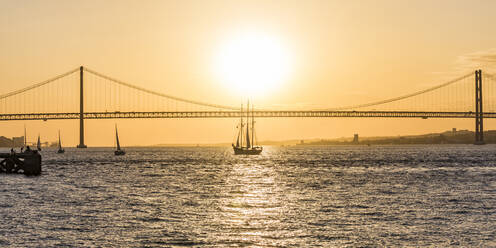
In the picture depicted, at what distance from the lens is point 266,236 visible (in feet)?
78.7

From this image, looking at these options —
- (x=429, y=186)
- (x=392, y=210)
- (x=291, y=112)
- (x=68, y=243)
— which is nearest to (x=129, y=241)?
(x=68, y=243)

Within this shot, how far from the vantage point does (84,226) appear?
26750mm

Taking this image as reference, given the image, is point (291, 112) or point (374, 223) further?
point (291, 112)

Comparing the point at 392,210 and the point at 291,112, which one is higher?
the point at 291,112

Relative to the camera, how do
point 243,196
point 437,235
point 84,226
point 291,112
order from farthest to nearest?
1. point 291,112
2. point 243,196
3. point 84,226
4. point 437,235

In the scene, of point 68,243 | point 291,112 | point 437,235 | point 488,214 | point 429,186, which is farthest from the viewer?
point 291,112

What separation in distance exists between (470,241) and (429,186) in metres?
25.1

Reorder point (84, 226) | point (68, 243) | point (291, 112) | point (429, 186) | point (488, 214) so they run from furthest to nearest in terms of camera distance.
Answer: point (291, 112), point (429, 186), point (488, 214), point (84, 226), point (68, 243)

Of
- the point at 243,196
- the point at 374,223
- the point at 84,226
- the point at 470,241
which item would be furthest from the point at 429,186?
the point at 84,226

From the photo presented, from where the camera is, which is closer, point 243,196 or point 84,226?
point 84,226

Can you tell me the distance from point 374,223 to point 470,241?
5084 millimetres

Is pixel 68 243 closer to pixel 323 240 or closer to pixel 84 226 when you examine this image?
pixel 84 226

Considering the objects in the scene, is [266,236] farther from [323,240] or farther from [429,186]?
[429,186]

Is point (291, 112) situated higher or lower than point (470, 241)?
higher
